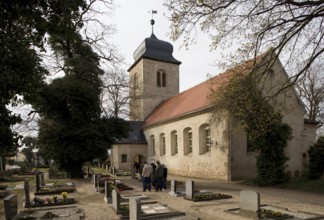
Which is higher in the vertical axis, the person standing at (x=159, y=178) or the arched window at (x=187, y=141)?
the arched window at (x=187, y=141)

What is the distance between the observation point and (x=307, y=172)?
18.9m

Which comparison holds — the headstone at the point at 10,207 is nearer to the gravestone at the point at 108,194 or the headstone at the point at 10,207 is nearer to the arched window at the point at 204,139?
the gravestone at the point at 108,194

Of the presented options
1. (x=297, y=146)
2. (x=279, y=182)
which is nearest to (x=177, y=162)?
(x=297, y=146)

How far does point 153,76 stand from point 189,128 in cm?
1649

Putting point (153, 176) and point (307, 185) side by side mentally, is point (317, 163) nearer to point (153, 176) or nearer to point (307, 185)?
point (307, 185)

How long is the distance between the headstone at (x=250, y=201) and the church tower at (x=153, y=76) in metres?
32.1

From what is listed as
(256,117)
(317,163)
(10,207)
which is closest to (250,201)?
(256,117)

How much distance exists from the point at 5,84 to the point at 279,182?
15.7m

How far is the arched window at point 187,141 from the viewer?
29.5 m

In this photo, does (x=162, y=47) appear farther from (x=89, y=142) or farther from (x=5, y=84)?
(x=5, y=84)

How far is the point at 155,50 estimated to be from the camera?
146ft

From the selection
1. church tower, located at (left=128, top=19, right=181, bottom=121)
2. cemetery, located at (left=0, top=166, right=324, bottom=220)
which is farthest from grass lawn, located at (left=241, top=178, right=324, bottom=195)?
church tower, located at (left=128, top=19, right=181, bottom=121)

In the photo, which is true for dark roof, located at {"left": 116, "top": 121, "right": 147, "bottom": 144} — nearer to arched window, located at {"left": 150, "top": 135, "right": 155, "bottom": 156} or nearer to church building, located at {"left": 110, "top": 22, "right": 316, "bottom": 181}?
church building, located at {"left": 110, "top": 22, "right": 316, "bottom": 181}

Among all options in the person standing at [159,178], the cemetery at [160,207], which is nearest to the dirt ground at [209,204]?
the cemetery at [160,207]
